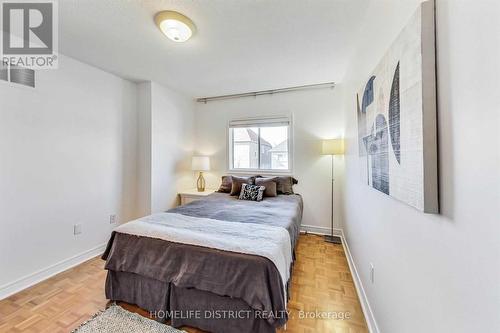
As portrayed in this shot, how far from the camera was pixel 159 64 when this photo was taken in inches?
102

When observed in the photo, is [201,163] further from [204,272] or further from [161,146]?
Result: [204,272]

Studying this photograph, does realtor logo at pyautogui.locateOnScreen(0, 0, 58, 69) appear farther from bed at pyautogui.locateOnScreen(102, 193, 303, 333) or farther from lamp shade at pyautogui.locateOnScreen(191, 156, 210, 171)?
lamp shade at pyautogui.locateOnScreen(191, 156, 210, 171)

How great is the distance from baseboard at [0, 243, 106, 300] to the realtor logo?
2069 mm

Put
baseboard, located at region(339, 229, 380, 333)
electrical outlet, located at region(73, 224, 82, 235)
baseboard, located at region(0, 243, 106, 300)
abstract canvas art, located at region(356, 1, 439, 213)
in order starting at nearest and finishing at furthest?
abstract canvas art, located at region(356, 1, 439, 213) → baseboard, located at region(339, 229, 380, 333) → baseboard, located at region(0, 243, 106, 300) → electrical outlet, located at region(73, 224, 82, 235)

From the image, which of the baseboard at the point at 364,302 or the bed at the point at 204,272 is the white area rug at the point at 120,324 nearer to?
the bed at the point at 204,272

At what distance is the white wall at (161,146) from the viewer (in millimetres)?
3184

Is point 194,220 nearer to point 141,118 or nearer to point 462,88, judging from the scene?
point 462,88

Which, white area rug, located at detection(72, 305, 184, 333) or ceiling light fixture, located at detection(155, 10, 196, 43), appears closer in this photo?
white area rug, located at detection(72, 305, 184, 333)

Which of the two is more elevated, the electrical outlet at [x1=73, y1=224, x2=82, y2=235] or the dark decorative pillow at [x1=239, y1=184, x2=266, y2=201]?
the dark decorative pillow at [x1=239, y1=184, x2=266, y2=201]

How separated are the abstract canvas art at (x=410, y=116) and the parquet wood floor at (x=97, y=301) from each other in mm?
1173

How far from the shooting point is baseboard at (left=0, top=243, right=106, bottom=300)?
74.4 inches

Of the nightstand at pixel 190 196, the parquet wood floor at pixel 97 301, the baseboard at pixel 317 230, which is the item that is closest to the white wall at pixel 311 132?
the baseboard at pixel 317 230

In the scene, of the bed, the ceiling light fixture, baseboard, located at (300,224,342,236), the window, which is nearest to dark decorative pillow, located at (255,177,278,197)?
the window

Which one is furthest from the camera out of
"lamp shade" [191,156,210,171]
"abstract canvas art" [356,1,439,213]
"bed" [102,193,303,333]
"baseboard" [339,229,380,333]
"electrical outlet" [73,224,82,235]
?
"lamp shade" [191,156,210,171]
